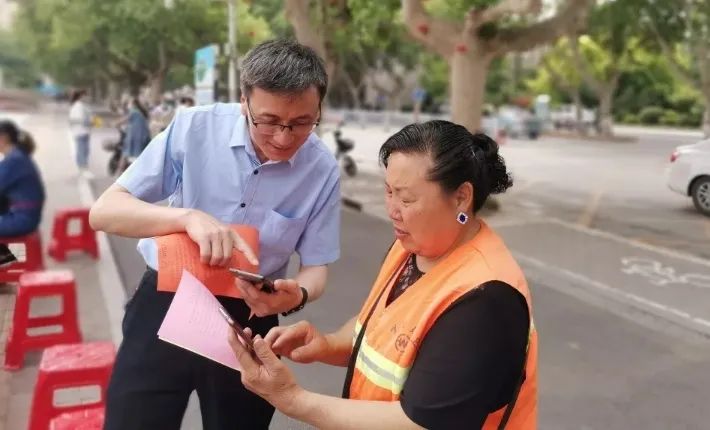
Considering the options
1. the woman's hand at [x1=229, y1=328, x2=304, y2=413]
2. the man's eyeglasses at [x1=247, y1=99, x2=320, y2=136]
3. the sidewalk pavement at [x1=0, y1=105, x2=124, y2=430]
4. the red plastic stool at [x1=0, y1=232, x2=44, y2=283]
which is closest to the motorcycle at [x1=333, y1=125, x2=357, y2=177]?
the sidewalk pavement at [x1=0, y1=105, x2=124, y2=430]

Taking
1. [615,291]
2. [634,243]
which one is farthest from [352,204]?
[615,291]

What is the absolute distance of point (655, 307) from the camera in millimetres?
5906

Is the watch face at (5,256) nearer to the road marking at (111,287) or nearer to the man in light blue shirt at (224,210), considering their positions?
the road marking at (111,287)

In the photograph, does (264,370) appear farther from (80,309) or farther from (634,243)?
(634,243)

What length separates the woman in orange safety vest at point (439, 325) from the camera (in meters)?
1.34

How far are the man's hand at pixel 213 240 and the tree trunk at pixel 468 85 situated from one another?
8049mm

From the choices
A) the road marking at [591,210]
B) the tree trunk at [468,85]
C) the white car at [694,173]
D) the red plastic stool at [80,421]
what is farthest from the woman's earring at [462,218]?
the white car at [694,173]

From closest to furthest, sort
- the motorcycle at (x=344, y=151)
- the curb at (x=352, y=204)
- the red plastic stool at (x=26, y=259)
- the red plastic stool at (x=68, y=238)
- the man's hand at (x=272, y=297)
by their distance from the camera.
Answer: the man's hand at (x=272, y=297) < the red plastic stool at (x=26, y=259) < the red plastic stool at (x=68, y=238) < the curb at (x=352, y=204) < the motorcycle at (x=344, y=151)

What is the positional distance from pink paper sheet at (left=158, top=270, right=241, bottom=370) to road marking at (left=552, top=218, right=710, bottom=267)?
23.0 ft

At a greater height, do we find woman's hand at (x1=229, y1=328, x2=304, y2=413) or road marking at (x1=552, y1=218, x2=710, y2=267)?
woman's hand at (x1=229, y1=328, x2=304, y2=413)

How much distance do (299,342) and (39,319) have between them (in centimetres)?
338

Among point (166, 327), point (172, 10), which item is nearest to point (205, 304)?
point (166, 327)

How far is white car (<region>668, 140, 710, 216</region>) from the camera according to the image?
10.5m

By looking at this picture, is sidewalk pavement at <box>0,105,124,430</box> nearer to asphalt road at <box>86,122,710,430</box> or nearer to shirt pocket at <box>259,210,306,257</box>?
asphalt road at <box>86,122,710,430</box>
